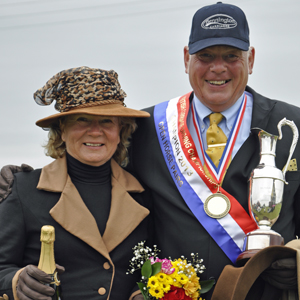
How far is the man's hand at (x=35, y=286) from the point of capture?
3590 mm

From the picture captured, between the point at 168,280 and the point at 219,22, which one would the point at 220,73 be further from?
the point at 168,280

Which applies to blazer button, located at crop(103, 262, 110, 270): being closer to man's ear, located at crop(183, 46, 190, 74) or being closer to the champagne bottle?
the champagne bottle

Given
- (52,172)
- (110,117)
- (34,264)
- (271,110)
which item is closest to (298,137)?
(271,110)

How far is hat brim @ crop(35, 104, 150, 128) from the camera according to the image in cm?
412

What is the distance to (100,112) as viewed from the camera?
4.13 metres

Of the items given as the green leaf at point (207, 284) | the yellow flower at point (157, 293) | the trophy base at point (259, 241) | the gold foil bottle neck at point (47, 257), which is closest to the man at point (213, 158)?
the green leaf at point (207, 284)

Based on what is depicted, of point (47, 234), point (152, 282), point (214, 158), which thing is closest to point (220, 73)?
point (214, 158)

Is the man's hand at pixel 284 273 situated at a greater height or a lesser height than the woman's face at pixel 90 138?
lesser

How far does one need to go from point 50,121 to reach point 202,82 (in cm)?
119

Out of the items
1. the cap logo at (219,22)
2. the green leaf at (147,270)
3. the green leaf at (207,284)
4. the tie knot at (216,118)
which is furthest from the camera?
the tie knot at (216,118)

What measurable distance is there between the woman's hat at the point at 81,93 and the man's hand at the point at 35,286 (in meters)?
1.14

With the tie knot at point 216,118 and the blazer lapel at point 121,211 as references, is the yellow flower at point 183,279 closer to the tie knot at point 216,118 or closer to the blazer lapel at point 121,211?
the blazer lapel at point 121,211

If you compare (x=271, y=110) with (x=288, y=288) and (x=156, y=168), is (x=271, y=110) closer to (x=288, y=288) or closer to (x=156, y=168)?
(x=156, y=168)

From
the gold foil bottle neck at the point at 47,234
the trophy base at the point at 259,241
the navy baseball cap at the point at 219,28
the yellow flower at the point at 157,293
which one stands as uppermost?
the navy baseball cap at the point at 219,28
